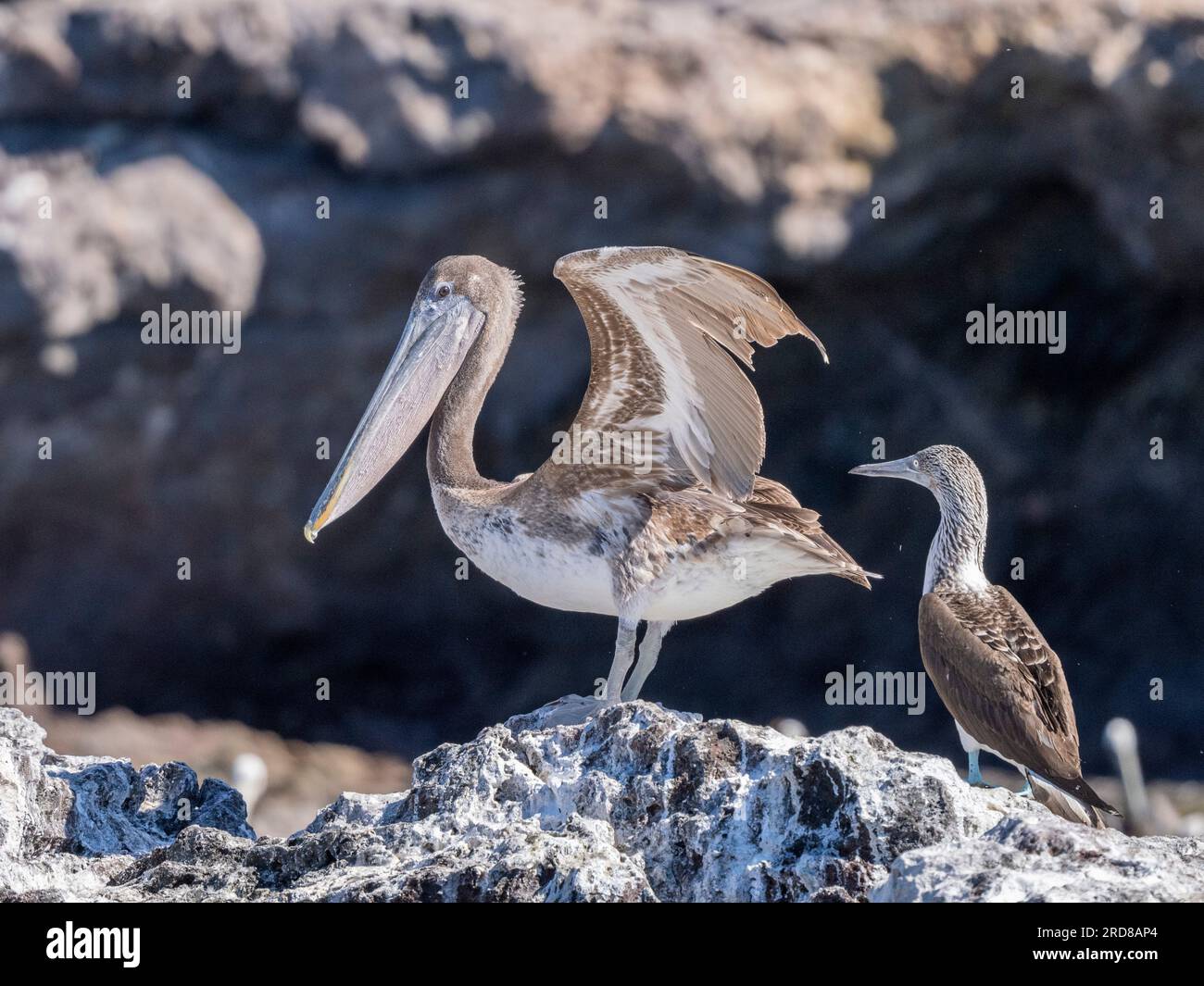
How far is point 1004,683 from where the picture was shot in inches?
192

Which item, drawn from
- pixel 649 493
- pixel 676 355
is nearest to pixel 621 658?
pixel 649 493

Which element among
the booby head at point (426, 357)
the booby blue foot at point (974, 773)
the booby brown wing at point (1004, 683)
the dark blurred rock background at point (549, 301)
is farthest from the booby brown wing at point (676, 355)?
the dark blurred rock background at point (549, 301)

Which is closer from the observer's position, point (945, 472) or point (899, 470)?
point (945, 472)

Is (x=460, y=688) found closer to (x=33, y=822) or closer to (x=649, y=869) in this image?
(x=33, y=822)

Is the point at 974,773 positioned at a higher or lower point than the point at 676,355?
lower

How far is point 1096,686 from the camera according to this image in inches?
399

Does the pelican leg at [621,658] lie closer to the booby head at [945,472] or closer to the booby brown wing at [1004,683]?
the booby brown wing at [1004,683]

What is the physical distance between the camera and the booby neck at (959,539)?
5.47m

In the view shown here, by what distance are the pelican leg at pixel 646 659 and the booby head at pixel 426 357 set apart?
1164 millimetres

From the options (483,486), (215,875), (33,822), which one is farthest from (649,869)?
(483,486)

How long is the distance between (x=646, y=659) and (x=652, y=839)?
5.45 ft

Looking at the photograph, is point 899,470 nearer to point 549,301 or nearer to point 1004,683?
point 1004,683

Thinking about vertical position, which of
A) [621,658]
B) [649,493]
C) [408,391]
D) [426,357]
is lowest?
[621,658]

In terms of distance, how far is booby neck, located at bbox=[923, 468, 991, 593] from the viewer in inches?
215
